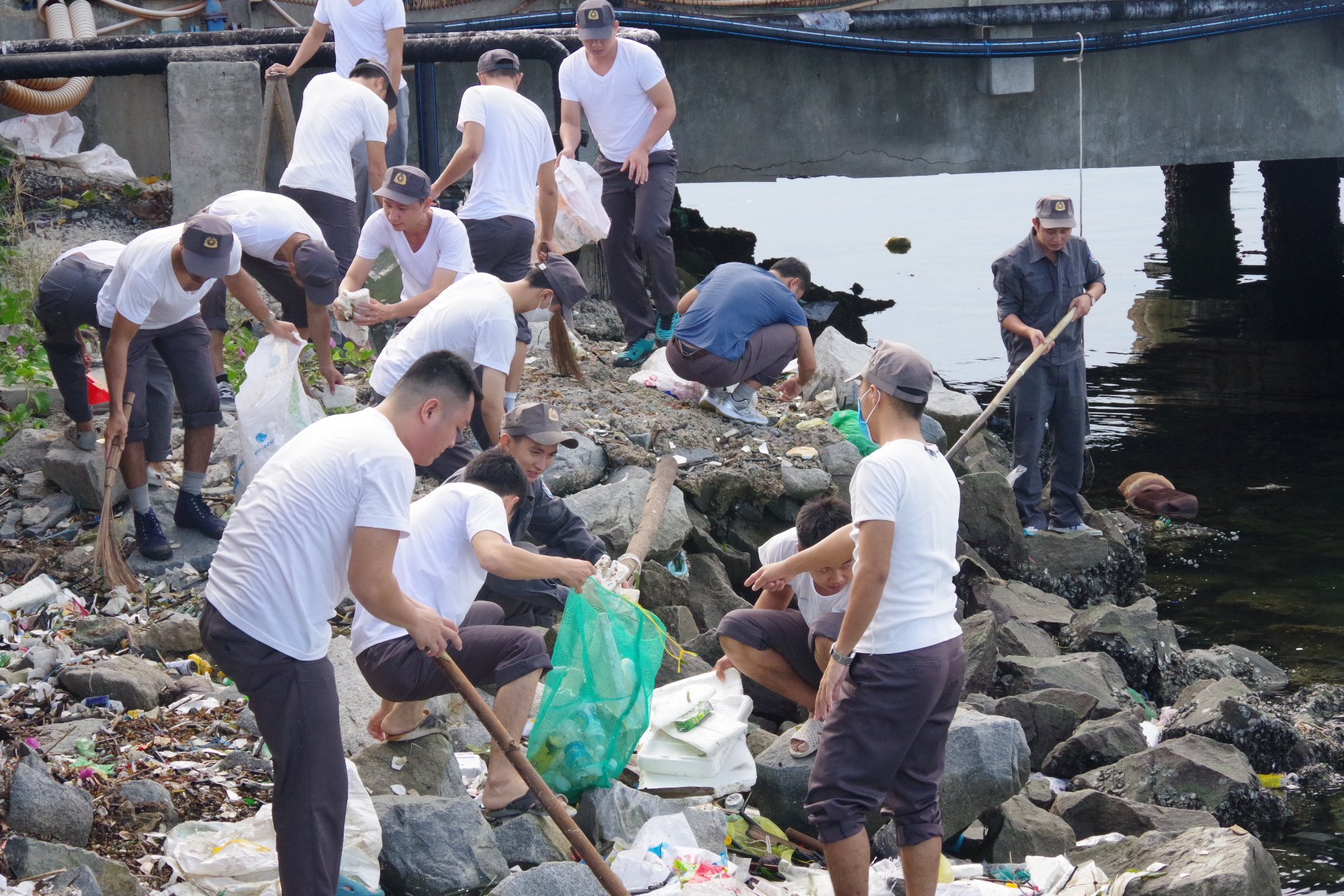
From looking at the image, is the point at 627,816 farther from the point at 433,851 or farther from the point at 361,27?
the point at 361,27

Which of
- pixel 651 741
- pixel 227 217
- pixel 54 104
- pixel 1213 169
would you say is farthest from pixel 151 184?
pixel 1213 169

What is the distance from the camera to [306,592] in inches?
143

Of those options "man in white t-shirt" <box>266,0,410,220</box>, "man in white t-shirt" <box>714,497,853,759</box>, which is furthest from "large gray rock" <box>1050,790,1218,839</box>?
"man in white t-shirt" <box>266,0,410,220</box>

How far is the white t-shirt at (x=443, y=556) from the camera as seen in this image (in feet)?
14.8

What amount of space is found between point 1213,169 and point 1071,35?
10491mm

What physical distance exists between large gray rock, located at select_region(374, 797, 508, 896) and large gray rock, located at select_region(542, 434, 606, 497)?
2956 mm

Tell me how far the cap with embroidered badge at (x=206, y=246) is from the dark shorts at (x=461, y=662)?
2136mm

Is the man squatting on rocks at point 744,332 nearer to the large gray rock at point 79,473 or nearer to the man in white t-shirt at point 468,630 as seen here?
the large gray rock at point 79,473

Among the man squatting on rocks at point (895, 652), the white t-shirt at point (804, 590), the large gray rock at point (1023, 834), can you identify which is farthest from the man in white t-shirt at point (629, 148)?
Answer: the man squatting on rocks at point (895, 652)

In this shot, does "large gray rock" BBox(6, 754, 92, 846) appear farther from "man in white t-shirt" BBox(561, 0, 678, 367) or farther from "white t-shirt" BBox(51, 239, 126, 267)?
"man in white t-shirt" BBox(561, 0, 678, 367)

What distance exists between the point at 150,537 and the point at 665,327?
3539 mm

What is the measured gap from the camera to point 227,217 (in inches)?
258

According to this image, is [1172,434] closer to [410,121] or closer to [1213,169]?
[410,121]

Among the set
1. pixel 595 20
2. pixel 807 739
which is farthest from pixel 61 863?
pixel 595 20
